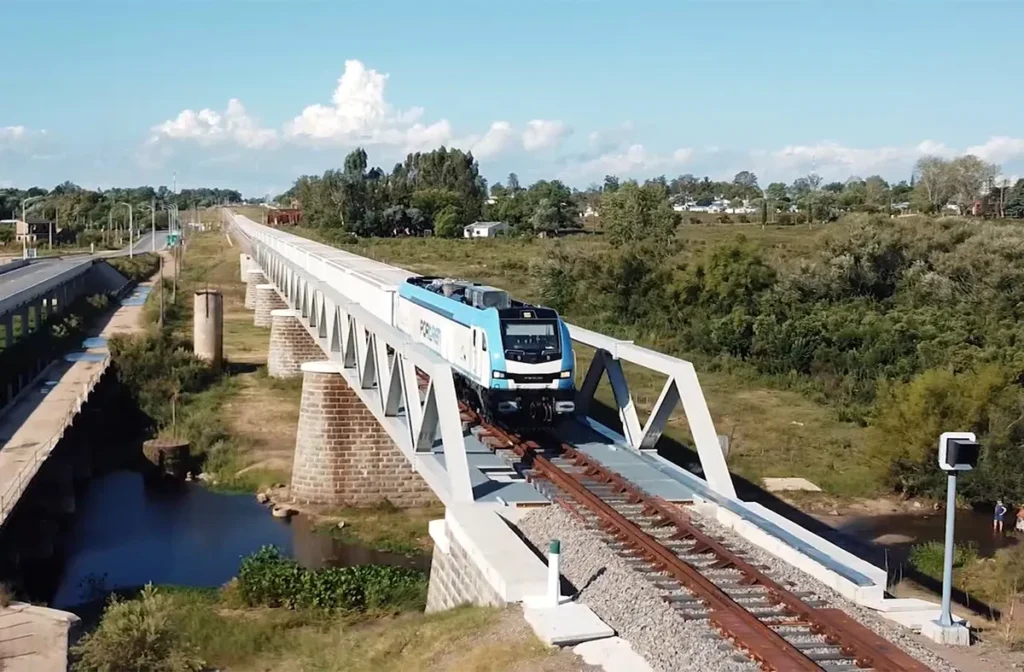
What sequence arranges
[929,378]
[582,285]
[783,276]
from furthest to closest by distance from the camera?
[582,285]
[783,276]
[929,378]

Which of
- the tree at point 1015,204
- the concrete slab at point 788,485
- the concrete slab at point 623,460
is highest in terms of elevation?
the tree at point 1015,204

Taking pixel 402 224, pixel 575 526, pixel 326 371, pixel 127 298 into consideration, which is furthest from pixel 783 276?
pixel 402 224

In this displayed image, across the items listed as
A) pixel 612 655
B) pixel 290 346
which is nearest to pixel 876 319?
pixel 290 346

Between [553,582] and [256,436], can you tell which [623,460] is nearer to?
[553,582]

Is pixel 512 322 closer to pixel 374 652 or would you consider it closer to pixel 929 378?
pixel 374 652

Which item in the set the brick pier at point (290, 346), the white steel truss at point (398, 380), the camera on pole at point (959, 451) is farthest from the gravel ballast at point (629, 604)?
the brick pier at point (290, 346)

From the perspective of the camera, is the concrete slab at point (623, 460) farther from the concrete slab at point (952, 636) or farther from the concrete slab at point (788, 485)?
the concrete slab at point (788, 485)

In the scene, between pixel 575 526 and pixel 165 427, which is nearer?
pixel 575 526
